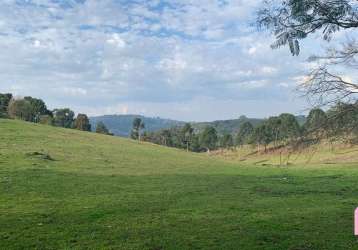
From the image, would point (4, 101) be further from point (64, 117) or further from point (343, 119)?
point (343, 119)

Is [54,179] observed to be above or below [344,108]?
below

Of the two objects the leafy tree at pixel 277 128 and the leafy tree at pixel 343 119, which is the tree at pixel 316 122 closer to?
the leafy tree at pixel 343 119

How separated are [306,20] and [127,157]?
45.1 metres

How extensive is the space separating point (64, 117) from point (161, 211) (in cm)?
12677

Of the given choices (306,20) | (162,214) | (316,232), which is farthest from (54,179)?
(306,20)

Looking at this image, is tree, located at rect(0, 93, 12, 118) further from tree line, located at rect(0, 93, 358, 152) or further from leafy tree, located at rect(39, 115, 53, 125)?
leafy tree, located at rect(39, 115, 53, 125)

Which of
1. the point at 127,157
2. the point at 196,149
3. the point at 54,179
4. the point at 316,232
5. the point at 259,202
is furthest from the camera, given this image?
the point at 196,149

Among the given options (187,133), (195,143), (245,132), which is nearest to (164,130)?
(187,133)

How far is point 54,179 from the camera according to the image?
101 ft

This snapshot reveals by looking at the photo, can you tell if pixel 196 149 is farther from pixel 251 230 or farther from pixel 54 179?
pixel 251 230

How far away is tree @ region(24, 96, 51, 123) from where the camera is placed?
417 ft

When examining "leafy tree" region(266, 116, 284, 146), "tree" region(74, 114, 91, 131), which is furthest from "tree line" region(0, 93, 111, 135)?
"leafy tree" region(266, 116, 284, 146)

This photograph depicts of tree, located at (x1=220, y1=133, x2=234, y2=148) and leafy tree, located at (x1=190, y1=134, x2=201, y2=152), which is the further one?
tree, located at (x1=220, y1=133, x2=234, y2=148)

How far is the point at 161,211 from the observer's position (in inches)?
828
